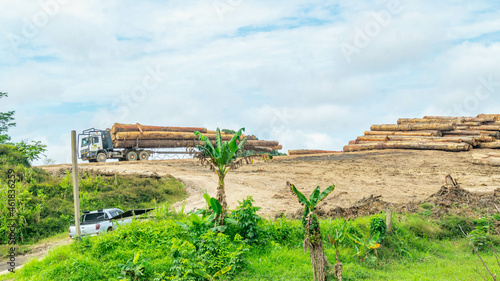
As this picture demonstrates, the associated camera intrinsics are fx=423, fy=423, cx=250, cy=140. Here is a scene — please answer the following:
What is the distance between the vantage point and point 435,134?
113 ft

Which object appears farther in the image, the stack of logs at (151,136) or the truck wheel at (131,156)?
the truck wheel at (131,156)

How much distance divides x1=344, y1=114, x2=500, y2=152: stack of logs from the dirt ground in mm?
1408

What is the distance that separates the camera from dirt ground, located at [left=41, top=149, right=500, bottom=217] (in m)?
19.1

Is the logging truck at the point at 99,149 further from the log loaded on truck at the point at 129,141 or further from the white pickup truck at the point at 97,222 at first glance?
the white pickup truck at the point at 97,222

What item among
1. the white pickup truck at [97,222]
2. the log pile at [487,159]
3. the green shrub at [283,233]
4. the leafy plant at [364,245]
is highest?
the log pile at [487,159]

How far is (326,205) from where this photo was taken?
17422 mm

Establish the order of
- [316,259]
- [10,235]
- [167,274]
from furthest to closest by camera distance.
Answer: [10,235]
[167,274]
[316,259]

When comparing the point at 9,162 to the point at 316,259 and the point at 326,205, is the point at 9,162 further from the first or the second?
the point at 316,259

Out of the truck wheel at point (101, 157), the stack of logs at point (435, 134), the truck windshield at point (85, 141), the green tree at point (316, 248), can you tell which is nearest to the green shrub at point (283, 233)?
the green tree at point (316, 248)

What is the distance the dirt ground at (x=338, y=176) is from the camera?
19.1m

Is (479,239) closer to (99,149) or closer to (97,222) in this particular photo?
(97,222)

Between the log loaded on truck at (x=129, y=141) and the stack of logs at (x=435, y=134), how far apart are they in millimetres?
14748

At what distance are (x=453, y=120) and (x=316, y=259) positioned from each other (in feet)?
A: 113

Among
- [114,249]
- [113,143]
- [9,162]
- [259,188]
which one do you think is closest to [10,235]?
[114,249]
